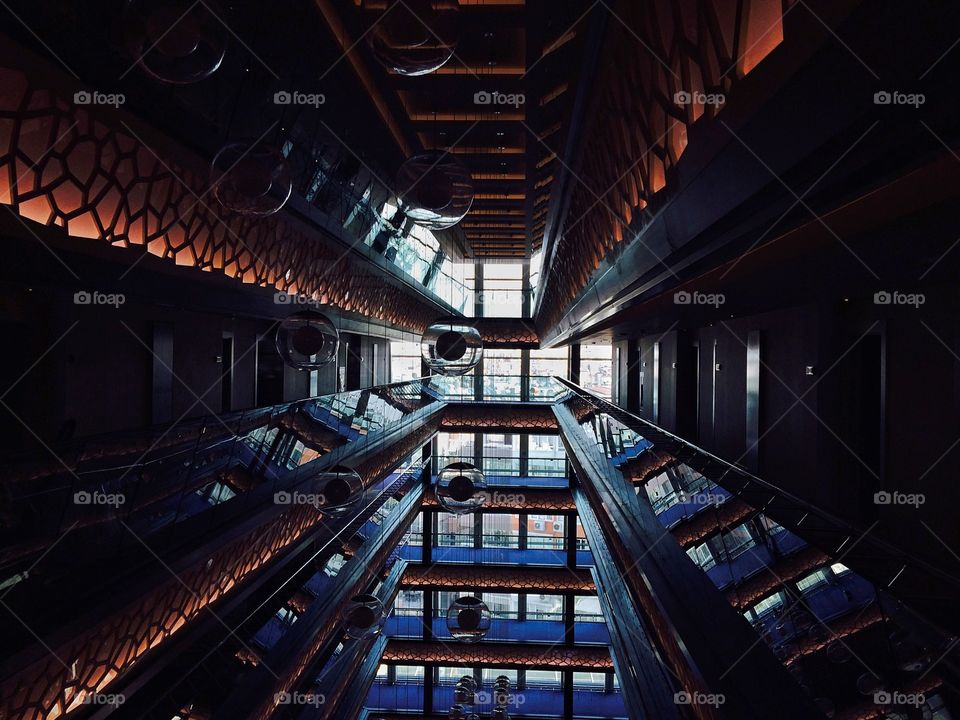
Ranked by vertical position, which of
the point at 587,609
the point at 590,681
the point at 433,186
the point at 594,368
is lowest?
the point at 590,681

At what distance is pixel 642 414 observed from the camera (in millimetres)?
16438

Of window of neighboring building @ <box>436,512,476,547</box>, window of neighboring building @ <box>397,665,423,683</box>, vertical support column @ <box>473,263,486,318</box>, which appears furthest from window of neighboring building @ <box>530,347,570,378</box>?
window of neighboring building @ <box>397,665,423,683</box>

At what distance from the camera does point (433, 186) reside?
10.7ft

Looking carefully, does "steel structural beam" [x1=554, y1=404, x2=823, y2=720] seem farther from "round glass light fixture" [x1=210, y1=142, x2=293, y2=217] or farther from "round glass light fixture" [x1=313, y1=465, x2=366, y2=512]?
"round glass light fixture" [x1=210, y1=142, x2=293, y2=217]

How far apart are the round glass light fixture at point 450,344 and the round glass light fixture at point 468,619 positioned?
585 centimetres

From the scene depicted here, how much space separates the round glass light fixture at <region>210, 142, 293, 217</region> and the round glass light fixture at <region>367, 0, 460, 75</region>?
1203mm

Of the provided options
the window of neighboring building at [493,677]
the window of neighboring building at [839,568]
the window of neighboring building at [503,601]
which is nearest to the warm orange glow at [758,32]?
the window of neighboring building at [839,568]

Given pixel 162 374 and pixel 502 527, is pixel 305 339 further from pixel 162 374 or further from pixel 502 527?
pixel 502 527

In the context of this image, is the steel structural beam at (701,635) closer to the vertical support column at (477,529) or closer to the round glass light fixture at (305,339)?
the round glass light fixture at (305,339)

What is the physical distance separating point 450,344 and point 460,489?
2878mm

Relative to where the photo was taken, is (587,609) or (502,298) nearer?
(587,609)

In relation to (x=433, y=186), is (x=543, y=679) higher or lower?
lower

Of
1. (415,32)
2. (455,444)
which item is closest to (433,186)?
(415,32)

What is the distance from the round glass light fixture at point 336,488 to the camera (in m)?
5.90
